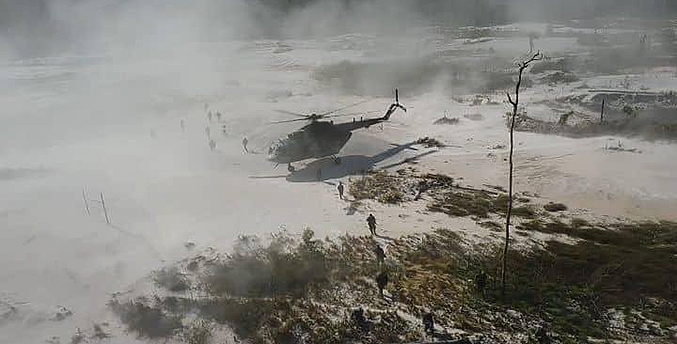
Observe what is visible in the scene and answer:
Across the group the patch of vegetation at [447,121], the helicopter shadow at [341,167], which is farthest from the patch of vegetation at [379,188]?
the patch of vegetation at [447,121]

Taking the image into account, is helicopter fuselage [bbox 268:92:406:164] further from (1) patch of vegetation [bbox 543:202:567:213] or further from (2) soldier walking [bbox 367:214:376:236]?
(1) patch of vegetation [bbox 543:202:567:213]

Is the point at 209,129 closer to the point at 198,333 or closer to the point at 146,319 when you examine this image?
the point at 146,319

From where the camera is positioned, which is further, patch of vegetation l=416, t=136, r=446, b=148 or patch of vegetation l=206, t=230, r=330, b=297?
patch of vegetation l=416, t=136, r=446, b=148

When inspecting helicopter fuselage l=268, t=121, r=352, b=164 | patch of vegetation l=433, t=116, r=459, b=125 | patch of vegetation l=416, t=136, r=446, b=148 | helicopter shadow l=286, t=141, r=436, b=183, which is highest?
helicopter fuselage l=268, t=121, r=352, b=164

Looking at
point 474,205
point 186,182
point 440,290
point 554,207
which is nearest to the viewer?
point 440,290

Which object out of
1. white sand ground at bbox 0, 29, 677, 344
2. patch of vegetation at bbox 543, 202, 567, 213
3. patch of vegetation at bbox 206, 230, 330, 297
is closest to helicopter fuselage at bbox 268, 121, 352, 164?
white sand ground at bbox 0, 29, 677, 344

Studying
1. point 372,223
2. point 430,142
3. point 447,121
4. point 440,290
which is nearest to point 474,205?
point 372,223

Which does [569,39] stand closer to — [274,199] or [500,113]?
[500,113]
